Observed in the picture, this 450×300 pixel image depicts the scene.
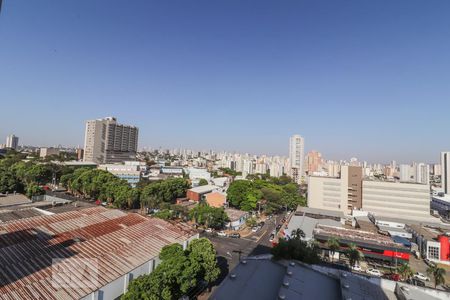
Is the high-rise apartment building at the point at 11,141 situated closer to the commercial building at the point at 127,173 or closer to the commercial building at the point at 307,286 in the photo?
the commercial building at the point at 127,173

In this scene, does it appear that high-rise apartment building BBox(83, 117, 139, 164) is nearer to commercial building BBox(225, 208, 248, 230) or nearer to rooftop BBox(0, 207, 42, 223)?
rooftop BBox(0, 207, 42, 223)

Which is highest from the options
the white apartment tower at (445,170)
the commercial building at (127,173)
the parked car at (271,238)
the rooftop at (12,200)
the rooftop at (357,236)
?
the white apartment tower at (445,170)

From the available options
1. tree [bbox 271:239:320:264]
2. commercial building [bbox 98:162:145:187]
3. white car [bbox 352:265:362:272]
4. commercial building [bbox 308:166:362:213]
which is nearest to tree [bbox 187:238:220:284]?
tree [bbox 271:239:320:264]

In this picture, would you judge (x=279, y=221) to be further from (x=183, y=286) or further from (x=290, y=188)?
(x=183, y=286)

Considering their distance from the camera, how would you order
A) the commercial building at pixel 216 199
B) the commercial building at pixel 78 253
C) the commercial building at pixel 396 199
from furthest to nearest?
the commercial building at pixel 216 199 → the commercial building at pixel 396 199 → the commercial building at pixel 78 253

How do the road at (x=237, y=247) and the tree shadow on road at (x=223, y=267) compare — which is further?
the road at (x=237, y=247)

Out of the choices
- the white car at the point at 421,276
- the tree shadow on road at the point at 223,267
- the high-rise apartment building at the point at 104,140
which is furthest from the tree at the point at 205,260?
the high-rise apartment building at the point at 104,140
